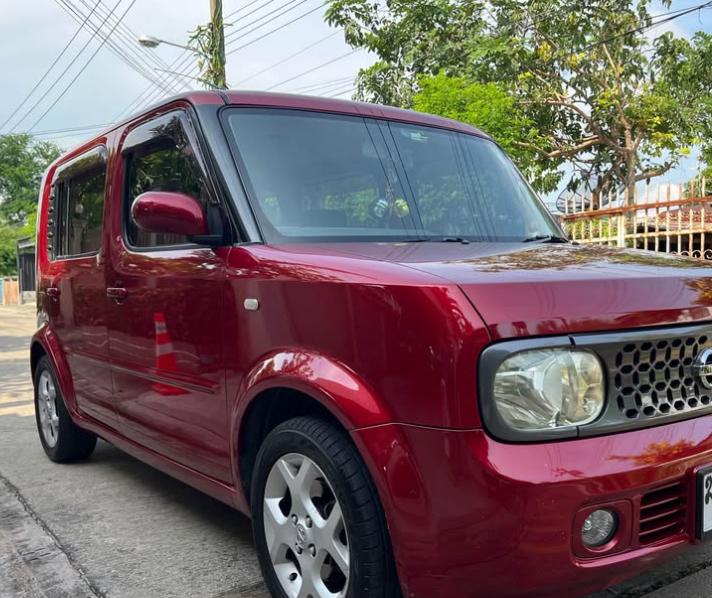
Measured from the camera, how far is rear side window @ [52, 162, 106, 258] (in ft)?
13.0

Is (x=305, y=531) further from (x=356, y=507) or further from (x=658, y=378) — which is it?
(x=658, y=378)

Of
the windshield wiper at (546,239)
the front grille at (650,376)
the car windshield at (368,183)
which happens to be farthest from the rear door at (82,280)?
the front grille at (650,376)

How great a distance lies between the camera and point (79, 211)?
172 inches

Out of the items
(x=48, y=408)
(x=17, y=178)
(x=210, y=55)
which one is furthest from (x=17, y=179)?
(x=48, y=408)

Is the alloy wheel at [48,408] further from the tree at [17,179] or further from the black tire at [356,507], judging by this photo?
the tree at [17,179]

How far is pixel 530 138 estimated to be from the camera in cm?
1553

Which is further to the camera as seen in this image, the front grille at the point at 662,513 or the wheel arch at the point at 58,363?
the wheel arch at the point at 58,363

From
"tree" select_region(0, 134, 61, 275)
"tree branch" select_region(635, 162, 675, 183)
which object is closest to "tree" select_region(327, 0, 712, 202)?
"tree branch" select_region(635, 162, 675, 183)

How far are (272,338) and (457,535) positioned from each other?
909mm

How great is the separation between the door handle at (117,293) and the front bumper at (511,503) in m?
1.87

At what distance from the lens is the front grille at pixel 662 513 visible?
1.93m

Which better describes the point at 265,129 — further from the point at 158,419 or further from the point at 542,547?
the point at 542,547

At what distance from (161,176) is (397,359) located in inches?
71.6

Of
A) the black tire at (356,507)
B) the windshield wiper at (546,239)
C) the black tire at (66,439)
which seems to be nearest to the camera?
the black tire at (356,507)
